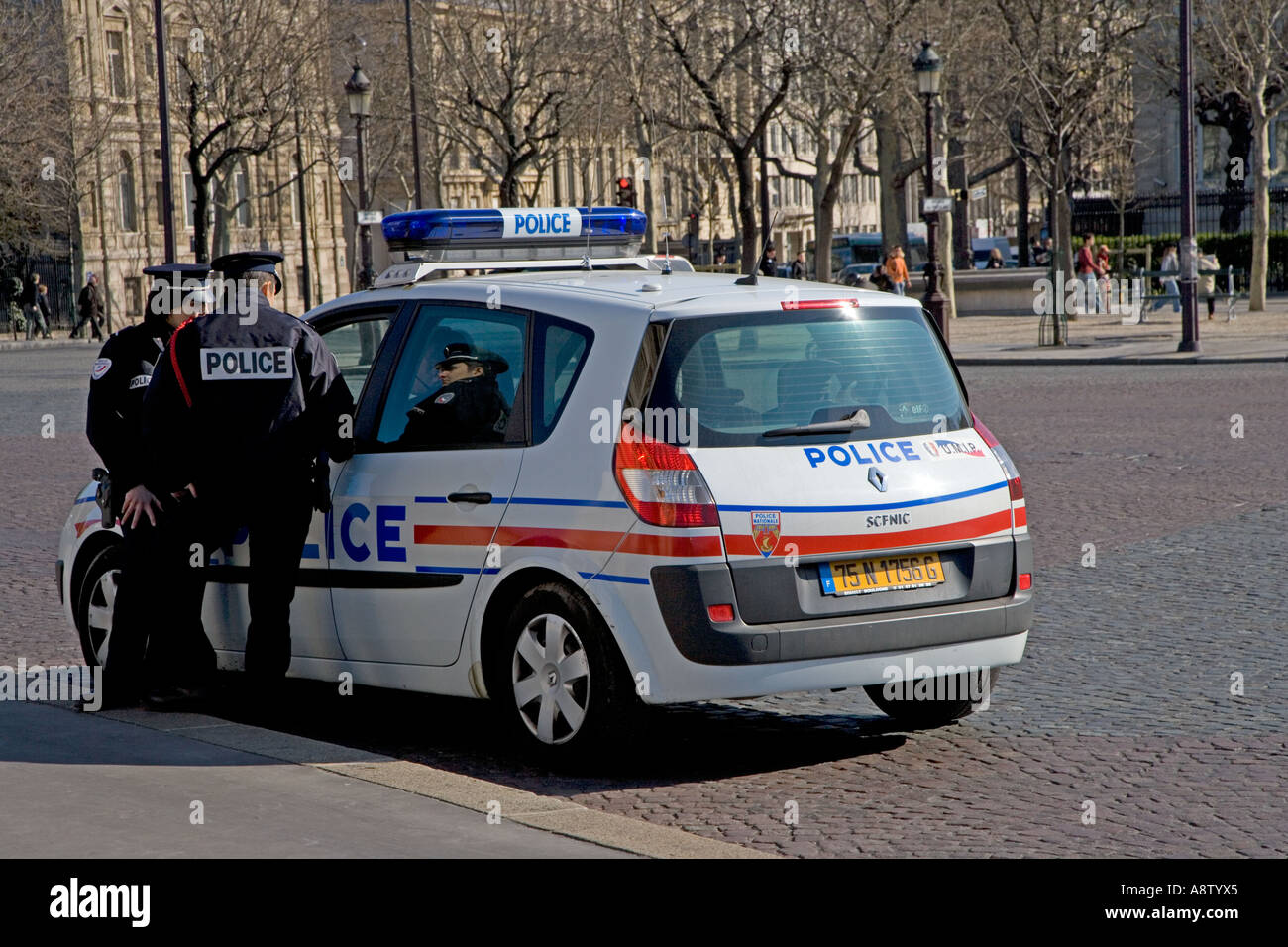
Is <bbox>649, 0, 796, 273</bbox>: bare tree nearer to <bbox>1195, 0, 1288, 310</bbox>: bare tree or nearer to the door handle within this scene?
<bbox>1195, 0, 1288, 310</bbox>: bare tree

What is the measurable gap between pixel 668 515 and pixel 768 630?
0.46m

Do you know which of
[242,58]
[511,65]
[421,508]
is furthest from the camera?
[242,58]

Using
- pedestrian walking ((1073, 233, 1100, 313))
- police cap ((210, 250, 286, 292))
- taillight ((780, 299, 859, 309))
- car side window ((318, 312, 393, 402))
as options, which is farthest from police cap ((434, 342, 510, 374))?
pedestrian walking ((1073, 233, 1100, 313))

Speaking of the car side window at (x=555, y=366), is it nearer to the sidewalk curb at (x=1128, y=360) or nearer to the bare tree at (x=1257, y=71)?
the sidewalk curb at (x=1128, y=360)

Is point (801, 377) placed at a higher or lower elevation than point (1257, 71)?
lower

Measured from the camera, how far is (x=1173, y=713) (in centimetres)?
671

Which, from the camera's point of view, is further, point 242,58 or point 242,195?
point 242,195

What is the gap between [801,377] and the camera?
5992mm

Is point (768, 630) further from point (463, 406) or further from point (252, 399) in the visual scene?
point (252, 399)

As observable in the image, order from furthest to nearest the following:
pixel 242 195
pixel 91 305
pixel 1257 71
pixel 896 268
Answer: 1. pixel 242 195
2. pixel 91 305
3. pixel 896 268
4. pixel 1257 71

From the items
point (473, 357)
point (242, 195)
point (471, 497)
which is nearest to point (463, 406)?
point (473, 357)

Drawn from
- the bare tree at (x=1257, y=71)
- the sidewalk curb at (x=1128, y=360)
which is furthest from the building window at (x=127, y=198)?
the sidewalk curb at (x=1128, y=360)
